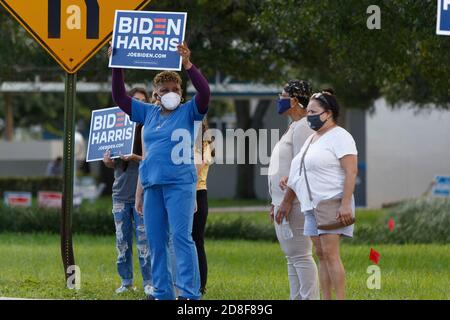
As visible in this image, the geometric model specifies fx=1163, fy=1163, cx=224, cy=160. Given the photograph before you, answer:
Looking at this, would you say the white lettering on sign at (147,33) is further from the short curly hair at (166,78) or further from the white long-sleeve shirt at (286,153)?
the white long-sleeve shirt at (286,153)

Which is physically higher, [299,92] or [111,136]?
[299,92]

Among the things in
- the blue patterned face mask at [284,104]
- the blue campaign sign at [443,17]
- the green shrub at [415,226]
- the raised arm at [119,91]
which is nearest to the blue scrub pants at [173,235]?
the raised arm at [119,91]

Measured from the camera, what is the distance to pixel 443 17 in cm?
970

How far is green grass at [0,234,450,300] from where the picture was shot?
11.5 metres

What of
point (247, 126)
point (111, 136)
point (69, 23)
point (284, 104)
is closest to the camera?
point (284, 104)

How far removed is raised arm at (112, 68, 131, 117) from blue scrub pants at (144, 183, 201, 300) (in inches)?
32.5

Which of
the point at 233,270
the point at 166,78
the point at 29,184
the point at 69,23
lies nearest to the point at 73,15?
the point at 69,23

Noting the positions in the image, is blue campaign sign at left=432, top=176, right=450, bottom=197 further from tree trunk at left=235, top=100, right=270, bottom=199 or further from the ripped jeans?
the ripped jeans

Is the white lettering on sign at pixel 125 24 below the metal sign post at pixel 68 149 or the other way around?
the other way around

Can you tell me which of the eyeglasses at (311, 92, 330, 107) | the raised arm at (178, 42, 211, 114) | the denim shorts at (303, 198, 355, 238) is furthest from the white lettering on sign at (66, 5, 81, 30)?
the denim shorts at (303, 198, 355, 238)

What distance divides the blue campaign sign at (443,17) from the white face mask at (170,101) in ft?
7.52

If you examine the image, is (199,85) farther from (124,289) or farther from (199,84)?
(124,289)

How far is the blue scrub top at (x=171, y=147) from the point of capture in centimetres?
995

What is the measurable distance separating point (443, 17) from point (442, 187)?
16470 millimetres
